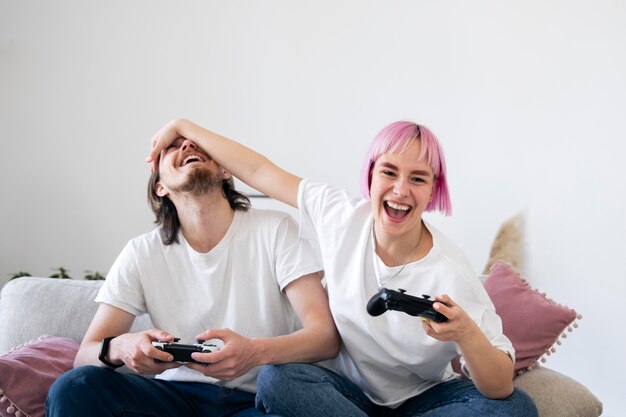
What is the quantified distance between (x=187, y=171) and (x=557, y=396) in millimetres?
1124

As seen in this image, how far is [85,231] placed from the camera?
377 cm

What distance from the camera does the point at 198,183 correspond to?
1897 mm

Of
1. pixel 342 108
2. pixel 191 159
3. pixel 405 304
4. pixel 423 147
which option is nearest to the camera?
pixel 405 304

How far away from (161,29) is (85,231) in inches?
44.9

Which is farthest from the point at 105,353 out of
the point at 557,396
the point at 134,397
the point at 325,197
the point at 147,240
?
the point at 557,396

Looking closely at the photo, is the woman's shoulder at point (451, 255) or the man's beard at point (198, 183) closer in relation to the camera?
the woman's shoulder at point (451, 255)

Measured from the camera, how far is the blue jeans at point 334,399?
1538 mm

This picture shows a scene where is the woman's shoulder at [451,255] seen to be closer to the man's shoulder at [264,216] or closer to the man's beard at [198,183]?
the man's shoulder at [264,216]

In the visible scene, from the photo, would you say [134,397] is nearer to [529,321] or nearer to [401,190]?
[401,190]

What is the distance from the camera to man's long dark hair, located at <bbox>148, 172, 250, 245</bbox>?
199 cm

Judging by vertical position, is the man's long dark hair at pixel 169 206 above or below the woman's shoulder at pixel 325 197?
below

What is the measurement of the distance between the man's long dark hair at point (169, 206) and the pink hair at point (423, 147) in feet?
1.47

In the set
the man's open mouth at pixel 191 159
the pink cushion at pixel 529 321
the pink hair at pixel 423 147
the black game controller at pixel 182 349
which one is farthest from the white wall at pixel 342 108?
the black game controller at pixel 182 349

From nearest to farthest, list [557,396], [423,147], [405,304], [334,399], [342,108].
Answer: [405,304] → [334,399] → [423,147] → [557,396] → [342,108]
